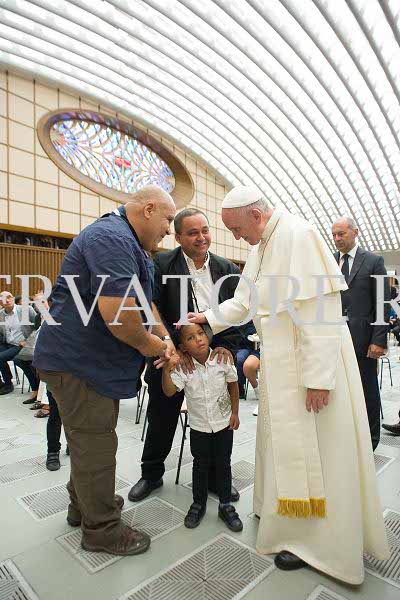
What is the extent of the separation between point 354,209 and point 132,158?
18243 millimetres

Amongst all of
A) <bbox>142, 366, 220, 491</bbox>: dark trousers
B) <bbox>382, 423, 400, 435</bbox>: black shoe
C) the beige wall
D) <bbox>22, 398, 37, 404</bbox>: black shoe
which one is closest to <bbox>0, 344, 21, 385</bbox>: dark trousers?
<bbox>22, 398, 37, 404</bbox>: black shoe

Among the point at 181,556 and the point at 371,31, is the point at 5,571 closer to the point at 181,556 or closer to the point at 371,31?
the point at 181,556

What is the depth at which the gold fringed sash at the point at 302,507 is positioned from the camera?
1.74m

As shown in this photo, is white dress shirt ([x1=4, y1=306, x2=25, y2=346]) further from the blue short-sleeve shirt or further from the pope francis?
the pope francis

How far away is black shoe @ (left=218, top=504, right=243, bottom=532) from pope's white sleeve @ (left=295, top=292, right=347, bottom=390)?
1.02 meters

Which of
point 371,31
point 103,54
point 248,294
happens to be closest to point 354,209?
point 371,31

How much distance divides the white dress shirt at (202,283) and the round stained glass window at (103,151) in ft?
46.5

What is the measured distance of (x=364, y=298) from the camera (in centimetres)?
313

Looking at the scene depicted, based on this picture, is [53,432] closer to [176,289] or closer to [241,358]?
[176,289]

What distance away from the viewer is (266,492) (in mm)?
1889

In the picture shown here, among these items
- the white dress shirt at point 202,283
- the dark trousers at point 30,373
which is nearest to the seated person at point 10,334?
the dark trousers at point 30,373

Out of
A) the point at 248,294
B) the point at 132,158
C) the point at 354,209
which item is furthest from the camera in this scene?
the point at 354,209

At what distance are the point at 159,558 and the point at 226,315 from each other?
4.45ft

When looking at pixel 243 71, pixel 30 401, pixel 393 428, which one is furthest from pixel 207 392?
pixel 243 71
